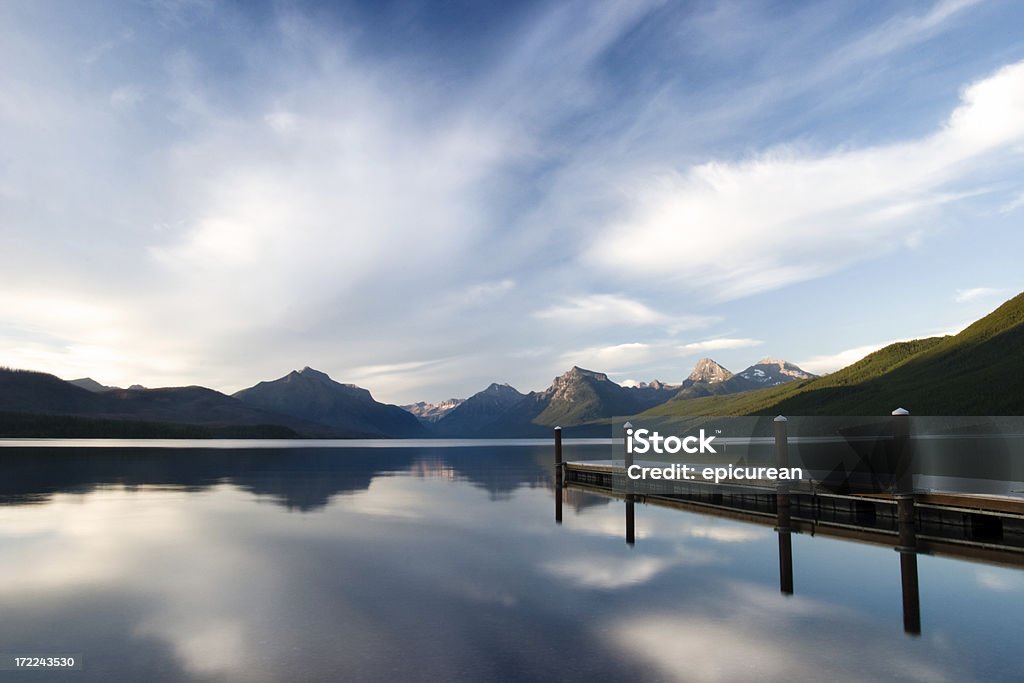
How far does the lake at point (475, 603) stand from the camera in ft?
45.7

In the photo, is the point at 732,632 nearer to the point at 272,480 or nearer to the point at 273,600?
the point at 273,600

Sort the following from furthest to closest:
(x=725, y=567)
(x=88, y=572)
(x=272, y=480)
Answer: (x=272, y=480), (x=725, y=567), (x=88, y=572)

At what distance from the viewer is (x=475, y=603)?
62.8 feet

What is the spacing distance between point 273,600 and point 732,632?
506 inches

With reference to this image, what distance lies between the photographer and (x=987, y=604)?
19031 millimetres

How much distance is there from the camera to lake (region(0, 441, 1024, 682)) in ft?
45.7

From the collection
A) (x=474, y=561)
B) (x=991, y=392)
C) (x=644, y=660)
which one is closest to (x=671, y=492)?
(x=474, y=561)

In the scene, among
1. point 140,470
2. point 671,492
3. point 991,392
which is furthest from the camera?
point 991,392

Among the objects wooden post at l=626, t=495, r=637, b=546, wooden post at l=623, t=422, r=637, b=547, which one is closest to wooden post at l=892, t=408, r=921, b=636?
wooden post at l=623, t=422, r=637, b=547

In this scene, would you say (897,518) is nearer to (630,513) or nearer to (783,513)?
(783,513)

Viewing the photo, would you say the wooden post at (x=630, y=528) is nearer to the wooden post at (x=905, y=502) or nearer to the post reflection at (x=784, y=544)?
the post reflection at (x=784, y=544)

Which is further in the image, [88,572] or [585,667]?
[88,572]

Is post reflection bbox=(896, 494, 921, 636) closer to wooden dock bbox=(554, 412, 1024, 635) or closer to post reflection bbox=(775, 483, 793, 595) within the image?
wooden dock bbox=(554, 412, 1024, 635)

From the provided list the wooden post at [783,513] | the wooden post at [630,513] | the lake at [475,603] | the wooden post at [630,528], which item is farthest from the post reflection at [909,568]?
the wooden post at [630,528]
